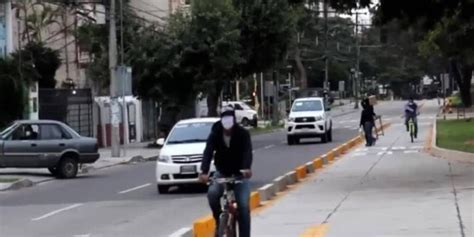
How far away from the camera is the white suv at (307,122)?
47.8 m

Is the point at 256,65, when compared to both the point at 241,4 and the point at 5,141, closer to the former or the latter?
the point at 241,4

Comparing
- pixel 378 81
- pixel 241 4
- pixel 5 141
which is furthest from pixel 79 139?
pixel 378 81

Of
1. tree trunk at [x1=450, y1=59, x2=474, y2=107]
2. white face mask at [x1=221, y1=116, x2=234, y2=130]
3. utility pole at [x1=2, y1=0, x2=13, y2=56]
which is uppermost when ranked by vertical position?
utility pole at [x1=2, y1=0, x2=13, y2=56]

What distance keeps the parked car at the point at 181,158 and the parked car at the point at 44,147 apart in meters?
7.13

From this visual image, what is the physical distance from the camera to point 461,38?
40.8m

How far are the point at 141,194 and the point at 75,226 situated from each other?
6.38 m

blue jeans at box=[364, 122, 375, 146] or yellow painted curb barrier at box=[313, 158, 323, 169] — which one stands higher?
blue jeans at box=[364, 122, 375, 146]

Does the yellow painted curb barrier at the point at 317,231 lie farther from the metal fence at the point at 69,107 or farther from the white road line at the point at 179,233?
the metal fence at the point at 69,107

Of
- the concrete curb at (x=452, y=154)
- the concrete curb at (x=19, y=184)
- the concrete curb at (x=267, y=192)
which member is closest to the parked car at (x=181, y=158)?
the concrete curb at (x=267, y=192)

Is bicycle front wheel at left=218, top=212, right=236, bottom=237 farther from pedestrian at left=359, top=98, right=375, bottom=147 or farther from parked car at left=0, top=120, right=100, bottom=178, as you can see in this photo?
pedestrian at left=359, top=98, right=375, bottom=147

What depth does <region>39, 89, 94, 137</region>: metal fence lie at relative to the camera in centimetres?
4712

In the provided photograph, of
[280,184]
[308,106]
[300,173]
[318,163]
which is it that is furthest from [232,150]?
[308,106]

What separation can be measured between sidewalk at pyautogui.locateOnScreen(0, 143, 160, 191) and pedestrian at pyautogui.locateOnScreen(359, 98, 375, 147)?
841 cm

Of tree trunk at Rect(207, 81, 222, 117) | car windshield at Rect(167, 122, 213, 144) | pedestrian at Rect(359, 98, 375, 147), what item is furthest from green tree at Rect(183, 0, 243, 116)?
car windshield at Rect(167, 122, 213, 144)
